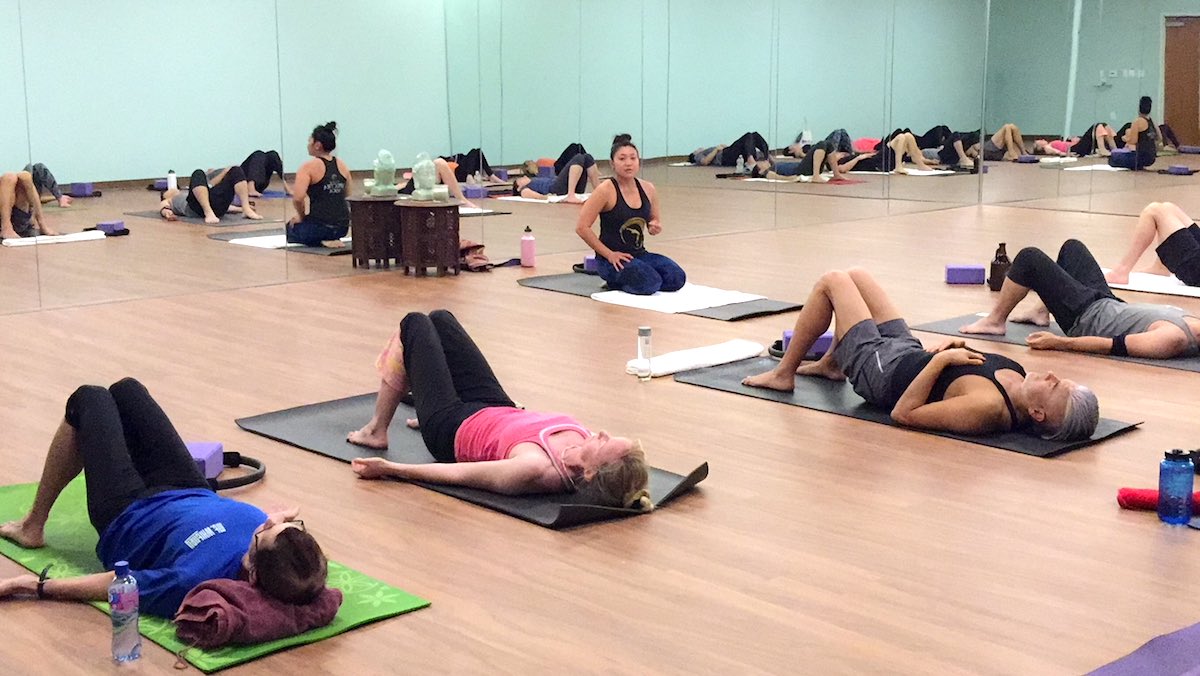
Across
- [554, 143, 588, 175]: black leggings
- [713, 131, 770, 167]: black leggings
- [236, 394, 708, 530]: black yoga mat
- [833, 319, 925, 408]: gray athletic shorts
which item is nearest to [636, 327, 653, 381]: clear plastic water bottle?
[833, 319, 925, 408]: gray athletic shorts

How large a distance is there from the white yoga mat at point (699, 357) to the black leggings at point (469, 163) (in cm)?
335

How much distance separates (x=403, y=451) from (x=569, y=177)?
6.17 m

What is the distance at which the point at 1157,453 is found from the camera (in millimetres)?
4035

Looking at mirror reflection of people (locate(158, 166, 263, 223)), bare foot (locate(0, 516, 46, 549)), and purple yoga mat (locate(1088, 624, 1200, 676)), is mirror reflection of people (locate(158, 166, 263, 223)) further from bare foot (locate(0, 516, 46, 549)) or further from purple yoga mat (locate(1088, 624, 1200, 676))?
purple yoga mat (locate(1088, 624, 1200, 676))

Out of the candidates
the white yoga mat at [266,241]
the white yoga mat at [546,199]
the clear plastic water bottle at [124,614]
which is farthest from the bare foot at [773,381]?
the white yoga mat at [546,199]

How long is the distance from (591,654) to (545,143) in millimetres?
6865

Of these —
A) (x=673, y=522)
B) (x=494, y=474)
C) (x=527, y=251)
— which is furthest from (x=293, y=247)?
(x=673, y=522)

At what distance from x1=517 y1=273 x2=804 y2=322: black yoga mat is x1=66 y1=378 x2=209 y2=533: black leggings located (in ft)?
11.7

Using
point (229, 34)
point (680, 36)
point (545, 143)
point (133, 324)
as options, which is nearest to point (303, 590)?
point (133, 324)

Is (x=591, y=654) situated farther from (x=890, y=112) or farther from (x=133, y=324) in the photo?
(x=890, y=112)

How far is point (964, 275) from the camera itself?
7.29 meters

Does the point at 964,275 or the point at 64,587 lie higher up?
the point at 964,275

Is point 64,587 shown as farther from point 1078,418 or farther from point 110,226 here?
point 110,226

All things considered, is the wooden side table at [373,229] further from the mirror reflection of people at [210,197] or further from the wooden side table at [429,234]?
the mirror reflection of people at [210,197]
